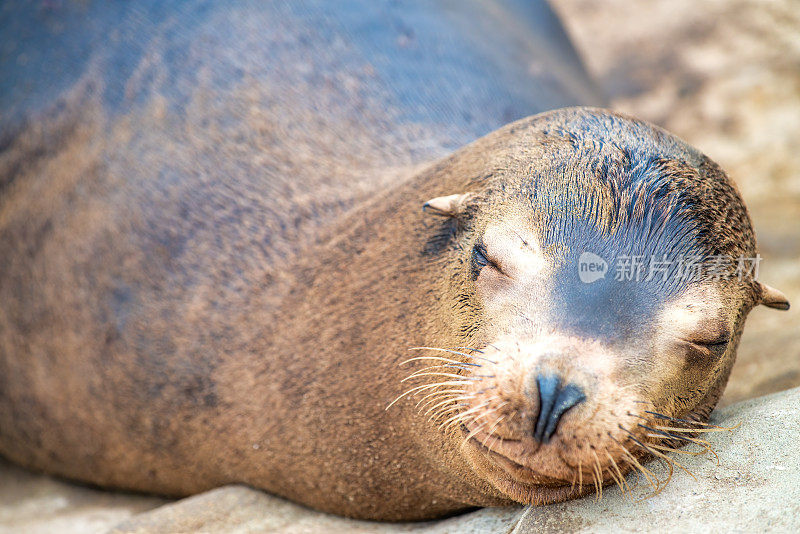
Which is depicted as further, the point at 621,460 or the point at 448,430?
the point at 448,430

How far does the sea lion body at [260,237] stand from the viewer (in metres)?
2.99

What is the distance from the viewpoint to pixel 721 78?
24.8 feet

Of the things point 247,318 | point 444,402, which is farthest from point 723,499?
point 247,318

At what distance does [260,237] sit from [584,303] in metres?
1.81

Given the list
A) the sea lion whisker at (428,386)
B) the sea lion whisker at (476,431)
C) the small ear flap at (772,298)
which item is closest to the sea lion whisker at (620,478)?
the sea lion whisker at (476,431)

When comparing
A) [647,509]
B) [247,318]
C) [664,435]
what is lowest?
[647,509]

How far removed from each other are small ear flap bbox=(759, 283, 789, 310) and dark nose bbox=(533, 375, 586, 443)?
3.88 ft

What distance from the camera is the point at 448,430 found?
278 centimetres

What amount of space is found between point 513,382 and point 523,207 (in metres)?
0.68

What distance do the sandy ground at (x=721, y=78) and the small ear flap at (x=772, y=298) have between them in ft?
12.0

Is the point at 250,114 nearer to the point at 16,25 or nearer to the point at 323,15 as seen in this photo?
the point at 323,15

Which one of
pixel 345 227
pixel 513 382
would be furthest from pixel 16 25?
pixel 513 382

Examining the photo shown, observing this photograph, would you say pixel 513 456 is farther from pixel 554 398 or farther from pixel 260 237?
pixel 260 237

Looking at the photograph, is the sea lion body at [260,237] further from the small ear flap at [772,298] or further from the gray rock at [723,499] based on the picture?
the small ear flap at [772,298]
